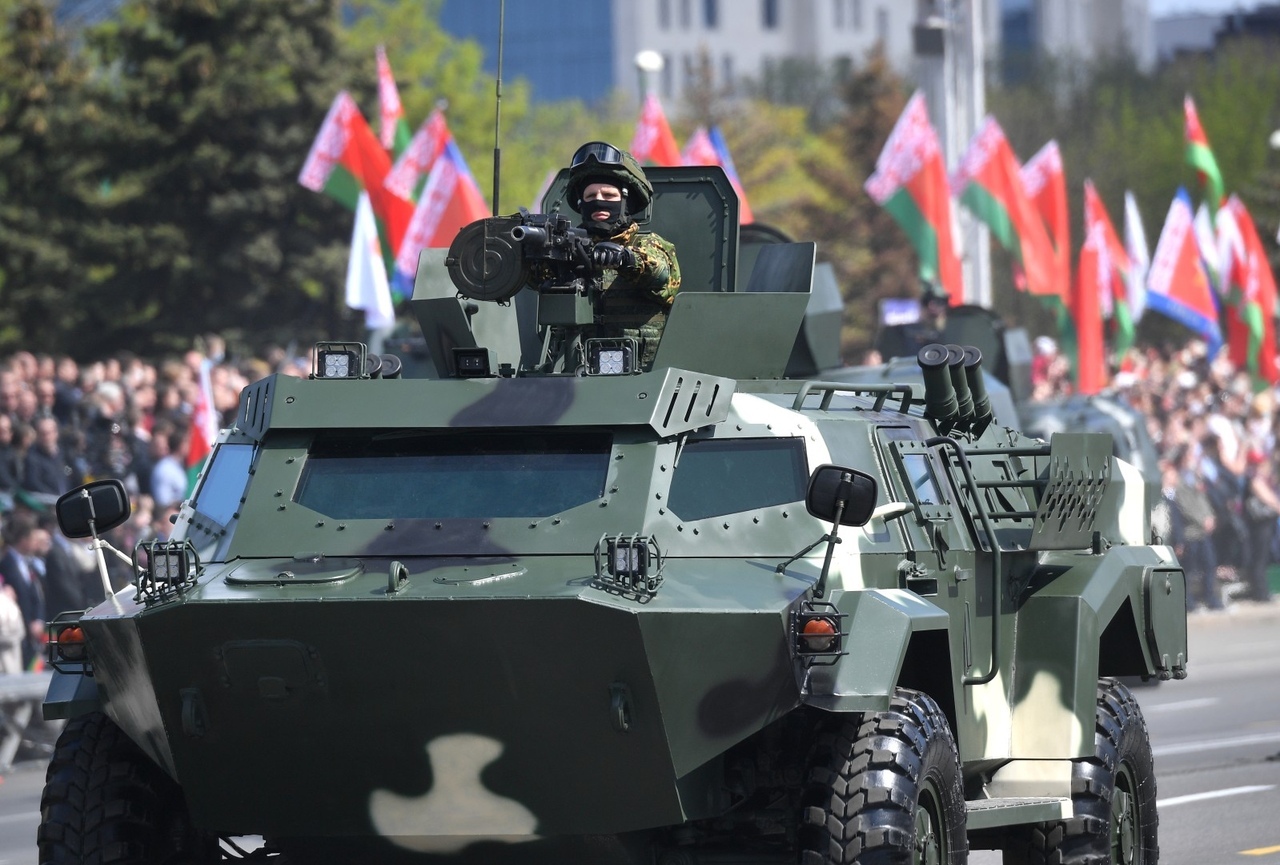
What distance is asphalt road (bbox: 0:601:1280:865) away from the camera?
41.5 feet

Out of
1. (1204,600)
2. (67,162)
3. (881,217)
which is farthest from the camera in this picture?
(881,217)

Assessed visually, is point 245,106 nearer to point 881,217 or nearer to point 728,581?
point 881,217

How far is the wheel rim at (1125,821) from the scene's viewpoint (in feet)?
32.7

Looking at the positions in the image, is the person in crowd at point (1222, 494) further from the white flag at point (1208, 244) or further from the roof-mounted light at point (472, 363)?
the roof-mounted light at point (472, 363)

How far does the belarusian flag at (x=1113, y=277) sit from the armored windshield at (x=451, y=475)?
21395mm

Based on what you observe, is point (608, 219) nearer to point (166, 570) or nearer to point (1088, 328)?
point (166, 570)

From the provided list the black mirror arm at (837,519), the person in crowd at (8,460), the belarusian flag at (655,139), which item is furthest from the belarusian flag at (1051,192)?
the black mirror arm at (837,519)

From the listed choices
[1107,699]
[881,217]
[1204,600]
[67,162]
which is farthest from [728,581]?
[881,217]

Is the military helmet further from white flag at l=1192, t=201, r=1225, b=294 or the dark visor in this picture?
white flag at l=1192, t=201, r=1225, b=294

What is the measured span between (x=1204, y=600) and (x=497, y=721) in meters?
21.2

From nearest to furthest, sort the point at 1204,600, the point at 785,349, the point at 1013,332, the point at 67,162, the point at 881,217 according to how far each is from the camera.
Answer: the point at 785,349, the point at 1013,332, the point at 1204,600, the point at 67,162, the point at 881,217

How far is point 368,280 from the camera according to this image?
909 inches

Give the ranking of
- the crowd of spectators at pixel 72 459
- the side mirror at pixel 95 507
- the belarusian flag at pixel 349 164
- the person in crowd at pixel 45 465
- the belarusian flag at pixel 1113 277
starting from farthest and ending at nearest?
the belarusian flag at pixel 1113 277 < the belarusian flag at pixel 349 164 < the person in crowd at pixel 45 465 < the crowd of spectators at pixel 72 459 < the side mirror at pixel 95 507

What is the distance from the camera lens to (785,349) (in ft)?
32.1
